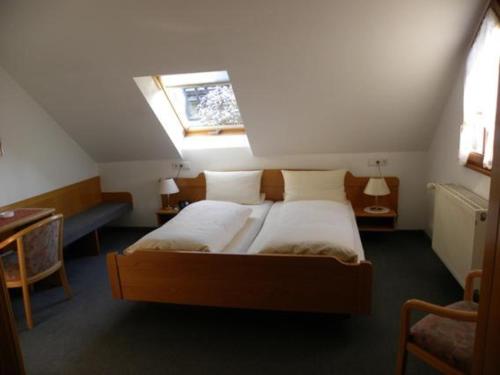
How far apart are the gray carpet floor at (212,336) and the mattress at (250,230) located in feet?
1.40

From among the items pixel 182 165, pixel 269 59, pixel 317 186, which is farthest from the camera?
pixel 182 165

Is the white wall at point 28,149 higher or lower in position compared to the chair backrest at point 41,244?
higher

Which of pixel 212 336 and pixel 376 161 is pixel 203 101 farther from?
pixel 212 336

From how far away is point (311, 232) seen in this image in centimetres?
224

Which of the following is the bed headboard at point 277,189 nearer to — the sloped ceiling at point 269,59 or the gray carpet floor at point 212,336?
the sloped ceiling at point 269,59

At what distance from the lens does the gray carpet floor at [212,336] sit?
6.00 ft

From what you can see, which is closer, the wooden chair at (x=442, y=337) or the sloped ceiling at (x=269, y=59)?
the wooden chair at (x=442, y=337)

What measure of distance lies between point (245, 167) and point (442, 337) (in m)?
2.65

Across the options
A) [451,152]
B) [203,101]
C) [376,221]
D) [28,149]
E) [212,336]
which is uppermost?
[203,101]

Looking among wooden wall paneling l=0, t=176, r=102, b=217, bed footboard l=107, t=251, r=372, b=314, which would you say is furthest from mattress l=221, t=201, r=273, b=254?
wooden wall paneling l=0, t=176, r=102, b=217

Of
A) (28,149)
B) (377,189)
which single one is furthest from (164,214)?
(377,189)

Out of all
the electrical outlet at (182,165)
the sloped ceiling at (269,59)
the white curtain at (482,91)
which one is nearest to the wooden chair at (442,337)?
the white curtain at (482,91)

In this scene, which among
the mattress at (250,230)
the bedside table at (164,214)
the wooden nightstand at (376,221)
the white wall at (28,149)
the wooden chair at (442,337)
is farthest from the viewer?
the bedside table at (164,214)

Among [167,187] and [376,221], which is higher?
[167,187]
